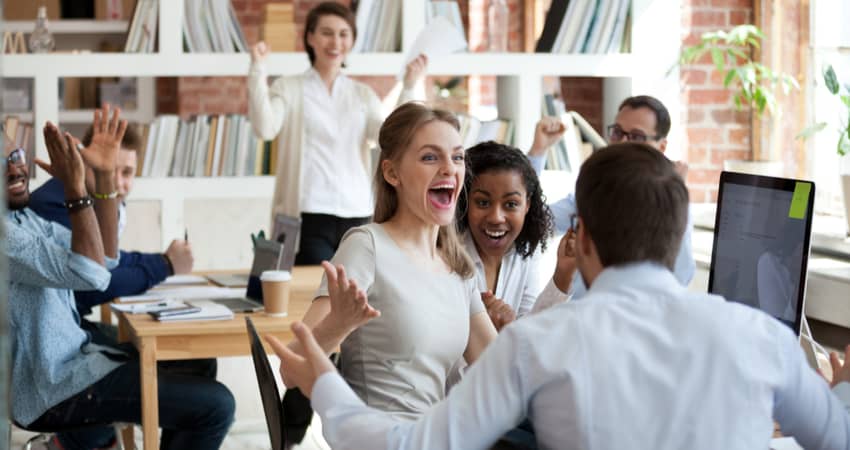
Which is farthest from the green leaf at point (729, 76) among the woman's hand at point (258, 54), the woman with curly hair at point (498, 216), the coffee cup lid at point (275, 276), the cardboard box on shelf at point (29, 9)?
the cardboard box on shelf at point (29, 9)

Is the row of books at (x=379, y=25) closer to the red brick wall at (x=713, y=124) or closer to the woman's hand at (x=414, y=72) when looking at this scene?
the woman's hand at (x=414, y=72)

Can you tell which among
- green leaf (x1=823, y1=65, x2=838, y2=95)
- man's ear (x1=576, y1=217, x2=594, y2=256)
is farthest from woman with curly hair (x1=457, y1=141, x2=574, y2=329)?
green leaf (x1=823, y1=65, x2=838, y2=95)

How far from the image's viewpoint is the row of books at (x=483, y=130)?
474cm

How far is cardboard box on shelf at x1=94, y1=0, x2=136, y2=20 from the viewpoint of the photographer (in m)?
7.49

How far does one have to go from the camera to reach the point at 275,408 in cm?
206

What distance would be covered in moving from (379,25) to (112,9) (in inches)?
133

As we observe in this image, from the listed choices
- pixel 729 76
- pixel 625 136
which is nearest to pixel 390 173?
pixel 625 136

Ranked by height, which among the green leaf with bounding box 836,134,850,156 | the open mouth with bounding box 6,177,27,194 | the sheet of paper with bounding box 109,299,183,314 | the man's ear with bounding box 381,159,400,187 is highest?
the green leaf with bounding box 836,134,850,156

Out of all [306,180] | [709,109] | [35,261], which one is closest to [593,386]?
[35,261]

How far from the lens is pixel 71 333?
2.81 meters

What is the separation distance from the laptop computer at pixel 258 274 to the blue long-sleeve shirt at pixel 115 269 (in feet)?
0.76

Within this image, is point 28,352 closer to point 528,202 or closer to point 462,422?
point 528,202

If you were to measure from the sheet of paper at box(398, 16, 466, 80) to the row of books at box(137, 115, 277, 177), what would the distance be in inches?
32.6

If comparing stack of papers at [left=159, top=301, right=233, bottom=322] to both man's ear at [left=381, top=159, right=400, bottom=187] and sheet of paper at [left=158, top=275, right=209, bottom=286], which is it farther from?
man's ear at [left=381, top=159, right=400, bottom=187]
